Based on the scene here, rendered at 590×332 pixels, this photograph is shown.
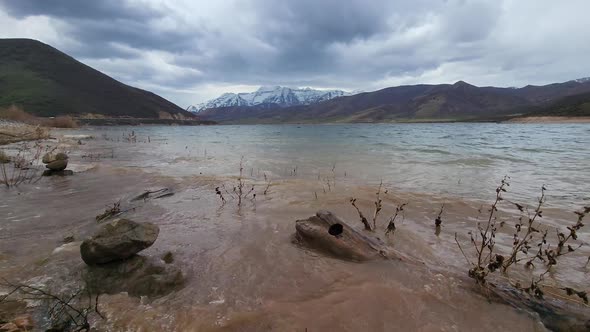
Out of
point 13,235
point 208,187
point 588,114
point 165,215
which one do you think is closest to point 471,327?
point 165,215

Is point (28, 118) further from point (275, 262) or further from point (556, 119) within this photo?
point (556, 119)

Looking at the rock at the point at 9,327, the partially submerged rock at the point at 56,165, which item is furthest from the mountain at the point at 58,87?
the rock at the point at 9,327

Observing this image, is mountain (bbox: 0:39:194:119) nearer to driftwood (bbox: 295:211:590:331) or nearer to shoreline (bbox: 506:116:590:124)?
driftwood (bbox: 295:211:590:331)

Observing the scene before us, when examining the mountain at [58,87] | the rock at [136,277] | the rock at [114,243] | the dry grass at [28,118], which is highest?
the mountain at [58,87]

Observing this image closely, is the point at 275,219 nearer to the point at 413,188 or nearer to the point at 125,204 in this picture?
the point at 125,204

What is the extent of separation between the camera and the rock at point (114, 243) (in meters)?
4.48

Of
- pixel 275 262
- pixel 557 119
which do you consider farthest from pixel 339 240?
pixel 557 119

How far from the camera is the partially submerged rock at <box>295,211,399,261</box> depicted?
504 cm

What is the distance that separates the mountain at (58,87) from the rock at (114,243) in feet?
491

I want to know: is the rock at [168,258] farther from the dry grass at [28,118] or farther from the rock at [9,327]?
the dry grass at [28,118]

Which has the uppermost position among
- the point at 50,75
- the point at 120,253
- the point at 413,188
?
the point at 50,75

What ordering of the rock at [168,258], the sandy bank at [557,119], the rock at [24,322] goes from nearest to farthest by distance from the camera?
the rock at [24,322] < the rock at [168,258] < the sandy bank at [557,119]

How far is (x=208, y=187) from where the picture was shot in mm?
10914

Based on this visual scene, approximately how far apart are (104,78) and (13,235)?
693ft
